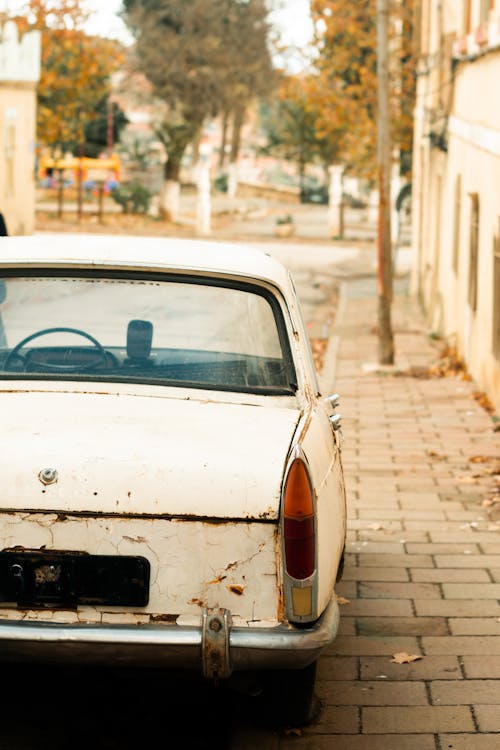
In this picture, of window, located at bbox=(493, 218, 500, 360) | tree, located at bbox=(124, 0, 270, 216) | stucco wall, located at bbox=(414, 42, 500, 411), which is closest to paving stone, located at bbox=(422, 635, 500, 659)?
stucco wall, located at bbox=(414, 42, 500, 411)

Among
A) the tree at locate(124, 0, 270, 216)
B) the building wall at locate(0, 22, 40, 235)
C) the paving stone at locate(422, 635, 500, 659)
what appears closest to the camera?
the paving stone at locate(422, 635, 500, 659)

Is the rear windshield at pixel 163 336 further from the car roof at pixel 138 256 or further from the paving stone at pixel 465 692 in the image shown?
the paving stone at pixel 465 692

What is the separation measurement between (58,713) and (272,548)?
1.23m

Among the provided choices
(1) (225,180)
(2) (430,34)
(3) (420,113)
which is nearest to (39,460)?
(2) (430,34)

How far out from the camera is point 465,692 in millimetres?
4820

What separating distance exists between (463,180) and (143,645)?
509 inches

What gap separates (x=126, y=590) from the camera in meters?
3.93

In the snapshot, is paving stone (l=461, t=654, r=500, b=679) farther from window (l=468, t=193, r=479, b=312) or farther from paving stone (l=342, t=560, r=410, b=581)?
window (l=468, t=193, r=479, b=312)

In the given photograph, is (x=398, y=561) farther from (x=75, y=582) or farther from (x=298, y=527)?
(x=75, y=582)

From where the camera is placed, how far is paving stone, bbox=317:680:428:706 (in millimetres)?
4754

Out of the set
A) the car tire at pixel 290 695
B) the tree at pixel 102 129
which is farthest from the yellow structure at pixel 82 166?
the car tire at pixel 290 695

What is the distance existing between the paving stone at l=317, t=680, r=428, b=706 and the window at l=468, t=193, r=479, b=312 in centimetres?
979

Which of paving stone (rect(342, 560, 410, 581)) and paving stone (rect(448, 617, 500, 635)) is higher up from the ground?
paving stone (rect(448, 617, 500, 635))

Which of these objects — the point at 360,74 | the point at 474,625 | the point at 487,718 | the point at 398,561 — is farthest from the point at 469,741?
the point at 360,74
